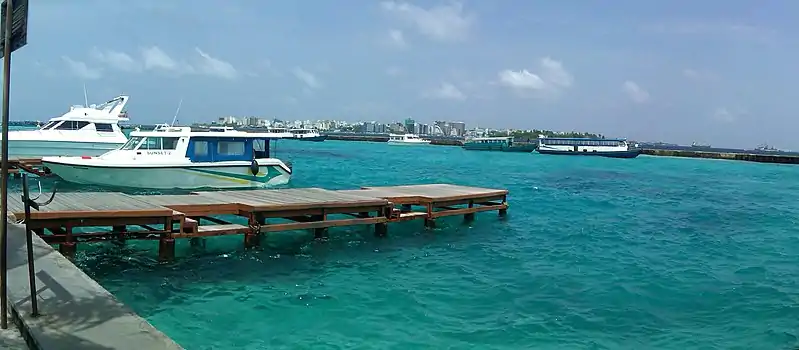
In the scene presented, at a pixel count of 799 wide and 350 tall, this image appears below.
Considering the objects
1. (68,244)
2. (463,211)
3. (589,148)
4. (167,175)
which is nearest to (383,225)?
(463,211)

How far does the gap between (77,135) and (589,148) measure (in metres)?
82.3

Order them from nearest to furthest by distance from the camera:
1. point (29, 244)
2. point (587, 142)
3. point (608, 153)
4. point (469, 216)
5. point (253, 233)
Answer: point (29, 244) < point (253, 233) < point (469, 216) < point (608, 153) < point (587, 142)

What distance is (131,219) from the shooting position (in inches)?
492

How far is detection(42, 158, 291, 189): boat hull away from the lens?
81.8ft

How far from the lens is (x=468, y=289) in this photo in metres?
12.5

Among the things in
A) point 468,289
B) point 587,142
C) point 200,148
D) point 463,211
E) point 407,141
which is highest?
point 587,142

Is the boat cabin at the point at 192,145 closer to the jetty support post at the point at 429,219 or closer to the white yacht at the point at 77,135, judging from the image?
the white yacht at the point at 77,135

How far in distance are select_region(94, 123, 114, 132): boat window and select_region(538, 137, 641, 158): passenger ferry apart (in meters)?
78.9

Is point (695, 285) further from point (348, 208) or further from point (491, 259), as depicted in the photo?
point (348, 208)

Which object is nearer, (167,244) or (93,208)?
(93,208)

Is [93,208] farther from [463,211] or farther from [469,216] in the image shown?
[469,216]

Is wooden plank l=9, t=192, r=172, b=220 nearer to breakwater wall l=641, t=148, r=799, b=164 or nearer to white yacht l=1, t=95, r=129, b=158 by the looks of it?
white yacht l=1, t=95, r=129, b=158

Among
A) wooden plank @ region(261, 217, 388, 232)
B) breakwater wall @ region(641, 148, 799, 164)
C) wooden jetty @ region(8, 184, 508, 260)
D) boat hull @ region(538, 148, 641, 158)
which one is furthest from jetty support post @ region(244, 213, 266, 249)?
breakwater wall @ region(641, 148, 799, 164)

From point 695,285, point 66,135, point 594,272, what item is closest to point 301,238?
point 594,272
